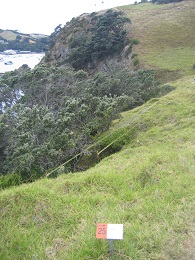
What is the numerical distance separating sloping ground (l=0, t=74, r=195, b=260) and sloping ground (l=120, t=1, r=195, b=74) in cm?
2507

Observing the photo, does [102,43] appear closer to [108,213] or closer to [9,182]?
[9,182]

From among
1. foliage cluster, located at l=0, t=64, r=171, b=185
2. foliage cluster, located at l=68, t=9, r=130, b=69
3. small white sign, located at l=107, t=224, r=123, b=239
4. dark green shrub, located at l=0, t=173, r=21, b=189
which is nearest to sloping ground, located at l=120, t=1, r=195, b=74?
foliage cluster, located at l=68, t=9, r=130, b=69

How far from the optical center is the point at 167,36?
3838 cm

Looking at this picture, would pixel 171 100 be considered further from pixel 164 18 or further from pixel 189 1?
pixel 189 1

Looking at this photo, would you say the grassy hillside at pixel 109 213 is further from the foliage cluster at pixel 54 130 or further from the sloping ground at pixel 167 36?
the sloping ground at pixel 167 36

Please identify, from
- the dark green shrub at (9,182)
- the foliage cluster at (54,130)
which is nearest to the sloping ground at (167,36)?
the foliage cluster at (54,130)

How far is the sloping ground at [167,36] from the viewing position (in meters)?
30.8

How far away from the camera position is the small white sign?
2.60m

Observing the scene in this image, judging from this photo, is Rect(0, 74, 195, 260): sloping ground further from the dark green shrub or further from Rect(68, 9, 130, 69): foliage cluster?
Rect(68, 9, 130, 69): foliage cluster

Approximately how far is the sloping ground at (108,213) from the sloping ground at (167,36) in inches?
987

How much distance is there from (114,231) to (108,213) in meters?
0.93

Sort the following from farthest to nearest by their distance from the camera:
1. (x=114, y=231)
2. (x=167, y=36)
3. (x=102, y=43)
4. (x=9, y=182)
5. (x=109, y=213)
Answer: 1. (x=167, y=36)
2. (x=102, y=43)
3. (x=9, y=182)
4. (x=109, y=213)
5. (x=114, y=231)

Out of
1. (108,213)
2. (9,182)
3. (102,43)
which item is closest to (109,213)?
(108,213)

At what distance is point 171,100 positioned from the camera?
12.5 m
